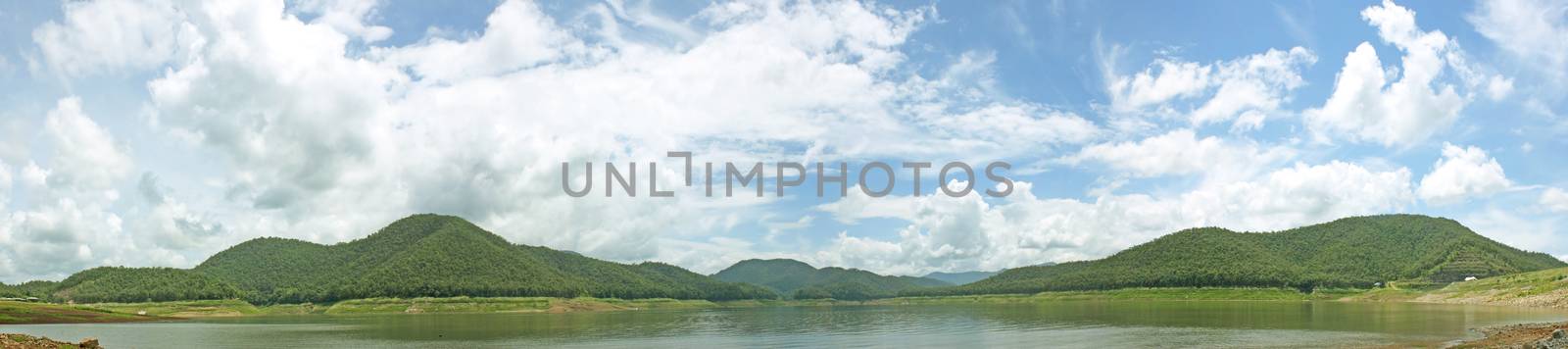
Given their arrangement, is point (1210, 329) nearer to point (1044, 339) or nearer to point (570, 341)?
point (1044, 339)

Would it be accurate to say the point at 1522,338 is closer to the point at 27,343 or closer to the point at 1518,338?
the point at 1518,338

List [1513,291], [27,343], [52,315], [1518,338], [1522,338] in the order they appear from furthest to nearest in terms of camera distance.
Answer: [1513,291] → [52,315] → [1518,338] → [1522,338] → [27,343]

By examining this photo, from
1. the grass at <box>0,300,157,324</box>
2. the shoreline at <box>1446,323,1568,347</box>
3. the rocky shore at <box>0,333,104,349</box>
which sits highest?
the rocky shore at <box>0,333,104,349</box>

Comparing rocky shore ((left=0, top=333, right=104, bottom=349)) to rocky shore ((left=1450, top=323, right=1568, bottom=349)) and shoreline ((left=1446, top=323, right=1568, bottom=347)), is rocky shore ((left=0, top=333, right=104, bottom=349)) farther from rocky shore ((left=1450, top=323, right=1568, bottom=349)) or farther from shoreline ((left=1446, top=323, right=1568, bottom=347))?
shoreline ((left=1446, top=323, right=1568, bottom=347))

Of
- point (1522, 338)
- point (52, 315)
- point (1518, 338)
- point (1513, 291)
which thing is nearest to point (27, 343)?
point (1522, 338)

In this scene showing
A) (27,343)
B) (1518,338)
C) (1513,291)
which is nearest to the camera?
(27,343)

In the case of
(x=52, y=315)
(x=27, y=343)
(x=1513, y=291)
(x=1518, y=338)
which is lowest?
(x=52, y=315)

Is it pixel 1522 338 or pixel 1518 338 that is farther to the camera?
pixel 1518 338

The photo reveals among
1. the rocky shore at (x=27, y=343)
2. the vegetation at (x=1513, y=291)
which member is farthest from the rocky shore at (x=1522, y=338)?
the rocky shore at (x=27, y=343)

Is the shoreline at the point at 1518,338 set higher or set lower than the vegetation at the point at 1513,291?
higher

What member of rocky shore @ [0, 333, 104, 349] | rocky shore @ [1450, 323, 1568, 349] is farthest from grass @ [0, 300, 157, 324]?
rocky shore @ [1450, 323, 1568, 349]

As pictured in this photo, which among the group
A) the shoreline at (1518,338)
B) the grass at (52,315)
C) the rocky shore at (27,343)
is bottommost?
the grass at (52,315)

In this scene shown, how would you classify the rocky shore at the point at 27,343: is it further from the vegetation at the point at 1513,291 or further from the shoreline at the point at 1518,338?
the vegetation at the point at 1513,291

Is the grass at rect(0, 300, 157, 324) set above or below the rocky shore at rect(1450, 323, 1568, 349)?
below
